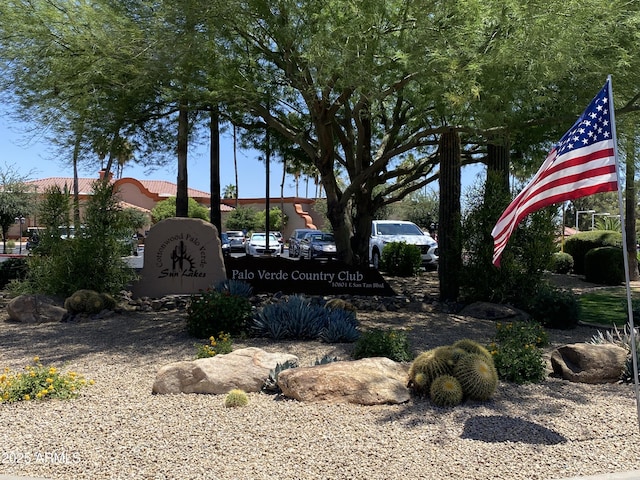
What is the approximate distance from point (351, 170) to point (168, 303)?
5838mm

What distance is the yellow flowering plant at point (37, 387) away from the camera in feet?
20.3

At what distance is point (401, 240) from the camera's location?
2309 centimetres

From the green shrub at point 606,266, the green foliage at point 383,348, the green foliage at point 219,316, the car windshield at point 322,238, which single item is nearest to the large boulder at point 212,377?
the green foliage at point 383,348

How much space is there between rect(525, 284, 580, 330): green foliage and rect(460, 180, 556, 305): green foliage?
83cm

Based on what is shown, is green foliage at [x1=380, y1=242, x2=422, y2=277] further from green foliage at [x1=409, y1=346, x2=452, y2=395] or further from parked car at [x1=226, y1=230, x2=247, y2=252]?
parked car at [x1=226, y1=230, x2=247, y2=252]

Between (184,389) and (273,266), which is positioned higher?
(273,266)

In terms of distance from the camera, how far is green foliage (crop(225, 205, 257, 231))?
5916cm

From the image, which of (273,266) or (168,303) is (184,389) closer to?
(168,303)

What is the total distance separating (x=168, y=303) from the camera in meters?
13.1

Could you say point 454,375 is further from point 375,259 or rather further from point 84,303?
point 375,259

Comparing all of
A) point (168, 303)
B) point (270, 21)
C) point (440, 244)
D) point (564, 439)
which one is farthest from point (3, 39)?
Result: point (564, 439)

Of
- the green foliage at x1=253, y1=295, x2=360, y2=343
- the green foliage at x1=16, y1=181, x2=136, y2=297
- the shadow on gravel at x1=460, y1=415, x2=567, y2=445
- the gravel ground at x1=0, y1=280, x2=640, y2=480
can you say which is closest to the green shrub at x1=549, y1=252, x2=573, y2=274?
the green foliage at x1=16, y1=181, x2=136, y2=297

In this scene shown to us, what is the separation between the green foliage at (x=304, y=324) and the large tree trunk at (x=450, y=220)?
4.33m

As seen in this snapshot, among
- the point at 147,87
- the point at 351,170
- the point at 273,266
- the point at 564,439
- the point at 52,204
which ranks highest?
the point at 147,87
